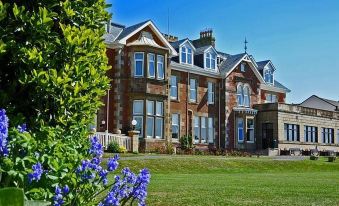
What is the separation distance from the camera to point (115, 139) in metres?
30.4

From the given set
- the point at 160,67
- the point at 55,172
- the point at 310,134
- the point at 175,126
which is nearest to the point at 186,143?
the point at 175,126

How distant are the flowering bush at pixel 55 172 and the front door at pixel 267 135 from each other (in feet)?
139

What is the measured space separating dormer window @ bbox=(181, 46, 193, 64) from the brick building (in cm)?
9

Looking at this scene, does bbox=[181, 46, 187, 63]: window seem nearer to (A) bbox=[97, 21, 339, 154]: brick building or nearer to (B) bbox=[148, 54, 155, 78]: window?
(A) bbox=[97, 21, 339, 154]: brick building

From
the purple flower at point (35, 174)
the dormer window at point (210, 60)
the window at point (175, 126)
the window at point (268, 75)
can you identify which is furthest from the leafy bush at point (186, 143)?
the purple flower at point (35, 174)

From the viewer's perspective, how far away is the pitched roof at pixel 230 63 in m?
43.7

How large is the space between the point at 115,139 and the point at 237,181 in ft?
49.7

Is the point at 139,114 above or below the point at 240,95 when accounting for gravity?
below

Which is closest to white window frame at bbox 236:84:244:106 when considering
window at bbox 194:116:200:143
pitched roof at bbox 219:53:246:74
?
pitched roof at bbox 219:53:246:74

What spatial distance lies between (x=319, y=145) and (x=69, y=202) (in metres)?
50.4

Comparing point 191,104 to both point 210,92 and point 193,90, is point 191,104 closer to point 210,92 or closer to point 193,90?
point 193,90

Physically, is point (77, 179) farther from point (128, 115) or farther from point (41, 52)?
point (128, 115)

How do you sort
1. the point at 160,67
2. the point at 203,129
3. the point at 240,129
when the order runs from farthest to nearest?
1. the point at 240,129
2. the point at 203,129
3. the point at 160,67

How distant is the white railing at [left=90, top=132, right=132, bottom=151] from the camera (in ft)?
97.4
